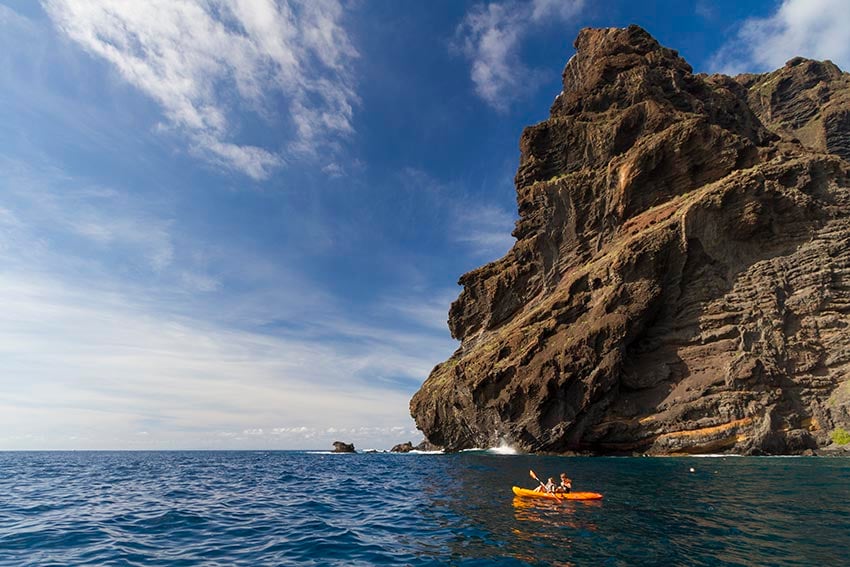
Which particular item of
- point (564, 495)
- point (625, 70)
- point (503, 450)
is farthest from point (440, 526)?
point (625, 70)

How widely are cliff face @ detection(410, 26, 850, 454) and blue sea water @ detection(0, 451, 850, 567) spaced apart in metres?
32.8

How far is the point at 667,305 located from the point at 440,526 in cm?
6491

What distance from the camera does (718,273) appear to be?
225 ft

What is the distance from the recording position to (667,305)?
71.1 metres

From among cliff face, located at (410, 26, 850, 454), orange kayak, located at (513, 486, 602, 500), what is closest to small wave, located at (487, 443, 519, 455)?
cliff face, located at (410, 26, 850, 454)

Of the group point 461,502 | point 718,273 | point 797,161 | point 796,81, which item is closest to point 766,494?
point 461,502

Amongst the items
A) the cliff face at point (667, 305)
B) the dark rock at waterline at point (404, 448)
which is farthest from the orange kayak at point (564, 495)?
the dark rock at waterline at point (404, 448)

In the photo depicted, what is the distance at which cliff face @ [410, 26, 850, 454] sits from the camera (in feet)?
194

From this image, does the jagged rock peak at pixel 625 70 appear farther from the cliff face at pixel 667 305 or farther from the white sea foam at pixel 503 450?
the white sea foam at pixel 503 450

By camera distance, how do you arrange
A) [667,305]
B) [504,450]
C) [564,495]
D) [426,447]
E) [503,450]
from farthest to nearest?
[426,447] → [503,450] → [504,450] → [667,305] → [564,495]

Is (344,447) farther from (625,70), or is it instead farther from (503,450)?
(625,70)

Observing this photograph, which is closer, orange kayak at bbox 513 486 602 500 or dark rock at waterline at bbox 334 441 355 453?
orange kayak at bbox 513 486 602 500

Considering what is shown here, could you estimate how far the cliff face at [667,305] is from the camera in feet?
194

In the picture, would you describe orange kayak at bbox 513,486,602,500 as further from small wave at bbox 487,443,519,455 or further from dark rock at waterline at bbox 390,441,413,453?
dark rock at waterline at bbox 390,441,413,453
